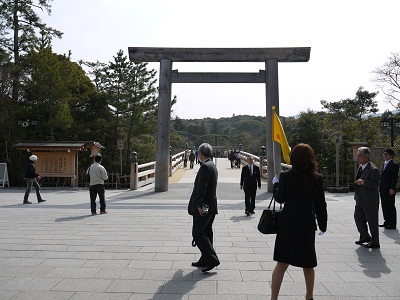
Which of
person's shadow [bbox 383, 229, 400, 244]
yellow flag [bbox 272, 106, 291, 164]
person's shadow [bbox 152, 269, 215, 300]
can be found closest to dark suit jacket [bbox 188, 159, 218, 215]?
person's shadow [bbox 152, 269, 215, 300]

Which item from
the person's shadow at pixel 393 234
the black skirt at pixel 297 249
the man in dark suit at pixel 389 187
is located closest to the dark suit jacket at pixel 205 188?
the black skirt at pixel 297 249

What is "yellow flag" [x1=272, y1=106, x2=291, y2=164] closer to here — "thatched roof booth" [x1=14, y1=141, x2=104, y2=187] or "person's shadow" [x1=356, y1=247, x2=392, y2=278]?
"person's shadow" [x1=356, y1=247, x2=392, y2=278]

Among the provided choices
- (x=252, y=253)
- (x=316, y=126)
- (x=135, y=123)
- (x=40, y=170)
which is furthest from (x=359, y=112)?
(x=252, y=253)

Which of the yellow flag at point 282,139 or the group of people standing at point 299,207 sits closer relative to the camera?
the group of people standing at point 299,207

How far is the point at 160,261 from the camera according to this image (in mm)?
5324

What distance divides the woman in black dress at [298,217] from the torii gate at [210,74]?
10.6 m

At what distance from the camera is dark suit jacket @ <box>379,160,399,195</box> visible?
7539 mm

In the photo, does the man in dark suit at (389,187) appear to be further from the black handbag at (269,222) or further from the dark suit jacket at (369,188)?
the black handbag at (269,222)

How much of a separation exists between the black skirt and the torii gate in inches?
420

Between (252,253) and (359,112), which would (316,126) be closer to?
(359,112)

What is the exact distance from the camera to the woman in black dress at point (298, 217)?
11.5ft

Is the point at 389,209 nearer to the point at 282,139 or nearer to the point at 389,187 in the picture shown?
the point at 389,187

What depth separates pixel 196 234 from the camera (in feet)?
15.8

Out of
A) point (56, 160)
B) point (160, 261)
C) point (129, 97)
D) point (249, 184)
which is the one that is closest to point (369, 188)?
point (160, 261)
